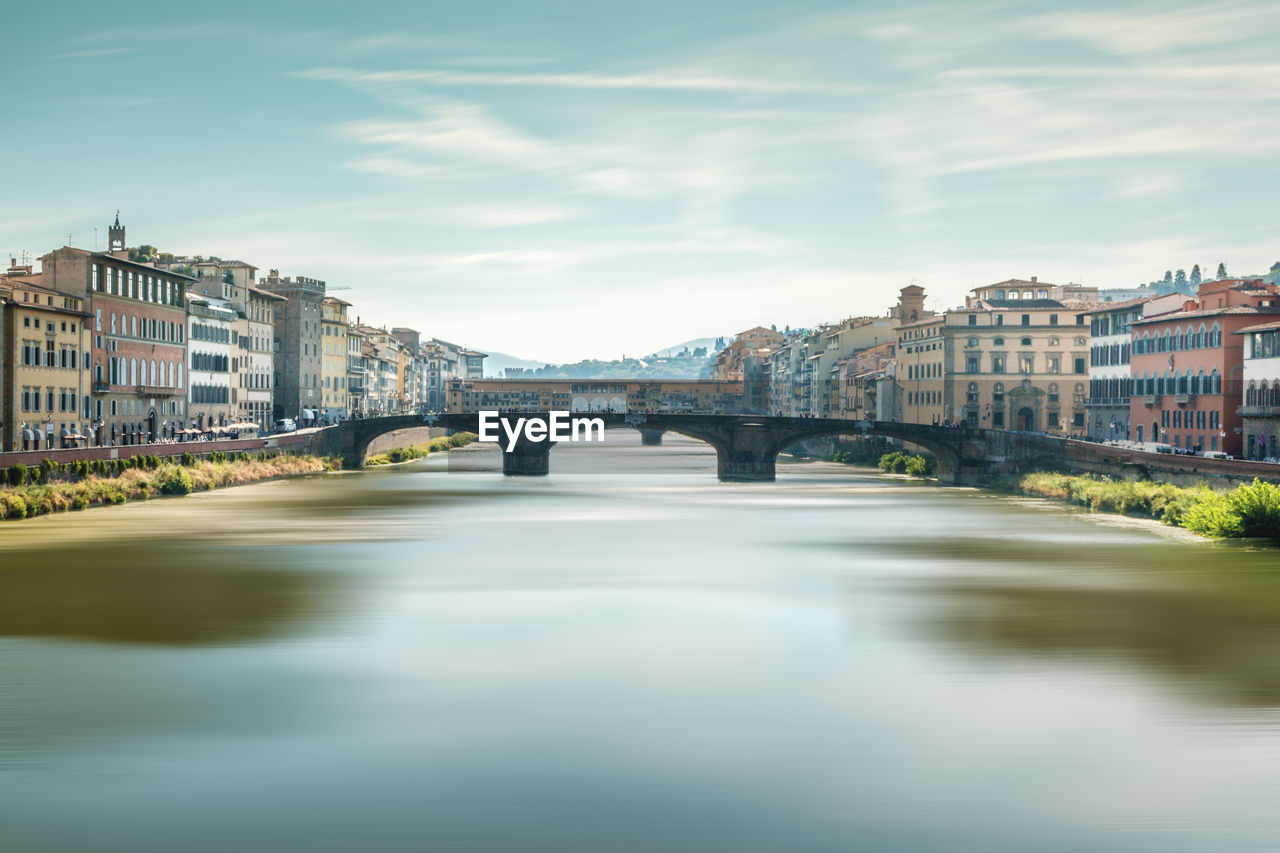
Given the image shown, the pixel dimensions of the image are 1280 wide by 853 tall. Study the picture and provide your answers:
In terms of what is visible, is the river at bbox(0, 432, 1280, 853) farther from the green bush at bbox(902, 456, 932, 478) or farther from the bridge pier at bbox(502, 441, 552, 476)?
the bridge pier at bbox(502, 441, 552, 476)

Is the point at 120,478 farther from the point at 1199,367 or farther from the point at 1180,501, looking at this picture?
the point at 1199,367

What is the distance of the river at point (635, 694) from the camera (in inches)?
731

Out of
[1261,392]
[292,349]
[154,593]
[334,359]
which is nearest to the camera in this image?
[154,593]

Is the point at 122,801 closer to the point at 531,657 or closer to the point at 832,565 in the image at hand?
the point at 531,657

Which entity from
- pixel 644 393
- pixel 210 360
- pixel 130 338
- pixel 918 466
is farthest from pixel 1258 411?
pixel 644 393

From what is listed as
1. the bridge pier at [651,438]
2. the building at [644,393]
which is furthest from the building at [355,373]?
the building at [644,393]

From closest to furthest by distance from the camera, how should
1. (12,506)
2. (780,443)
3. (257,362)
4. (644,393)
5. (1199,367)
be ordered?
(12,506)
(1199,367)
(780,443)
(257,362)
(644,393)

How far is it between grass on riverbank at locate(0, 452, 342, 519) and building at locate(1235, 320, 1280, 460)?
160ft

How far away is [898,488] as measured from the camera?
83438 millimetres

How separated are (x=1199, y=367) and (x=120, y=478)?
51.2 meters

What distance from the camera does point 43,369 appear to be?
231 ft

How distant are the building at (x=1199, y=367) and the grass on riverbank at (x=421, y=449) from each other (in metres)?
51.6
